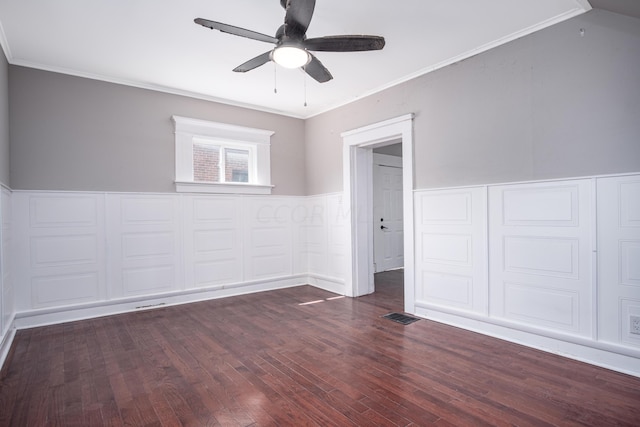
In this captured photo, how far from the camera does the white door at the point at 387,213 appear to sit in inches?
270

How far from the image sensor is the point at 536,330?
2.96 meters

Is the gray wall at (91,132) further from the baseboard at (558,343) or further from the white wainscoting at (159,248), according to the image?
the baseboard at (558,343)

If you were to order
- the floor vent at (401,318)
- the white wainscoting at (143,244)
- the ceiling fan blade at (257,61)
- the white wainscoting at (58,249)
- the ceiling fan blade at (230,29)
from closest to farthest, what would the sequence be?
the ceiling fan blade at (230,29), the ceiling fan blade at (257,61), the white wainscoting at (58,249), the floor vent at (401,318), the white wainscoting at (143,244)

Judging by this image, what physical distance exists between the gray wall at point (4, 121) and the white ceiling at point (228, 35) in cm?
19

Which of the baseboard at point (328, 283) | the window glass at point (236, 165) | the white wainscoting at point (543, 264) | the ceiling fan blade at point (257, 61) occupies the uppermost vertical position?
the ceiling fan blade at point (257, 61)

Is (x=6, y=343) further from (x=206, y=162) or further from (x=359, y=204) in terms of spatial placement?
(x=359, y=204)

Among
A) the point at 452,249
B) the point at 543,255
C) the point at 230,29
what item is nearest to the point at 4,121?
the point at 230,29

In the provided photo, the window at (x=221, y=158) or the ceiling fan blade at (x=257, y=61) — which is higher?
the ceiling fan blade at (x=257, y=61)

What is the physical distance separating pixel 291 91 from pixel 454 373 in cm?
376

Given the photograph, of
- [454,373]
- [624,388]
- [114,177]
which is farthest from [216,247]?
[624,388]

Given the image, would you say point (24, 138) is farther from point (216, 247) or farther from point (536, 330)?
point (536, 330)

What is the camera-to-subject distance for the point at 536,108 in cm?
300

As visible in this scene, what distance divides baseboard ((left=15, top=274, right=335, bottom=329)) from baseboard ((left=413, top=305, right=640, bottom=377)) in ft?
8.38

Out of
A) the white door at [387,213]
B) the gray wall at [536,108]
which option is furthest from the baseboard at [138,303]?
the gray wall at [536,108]
